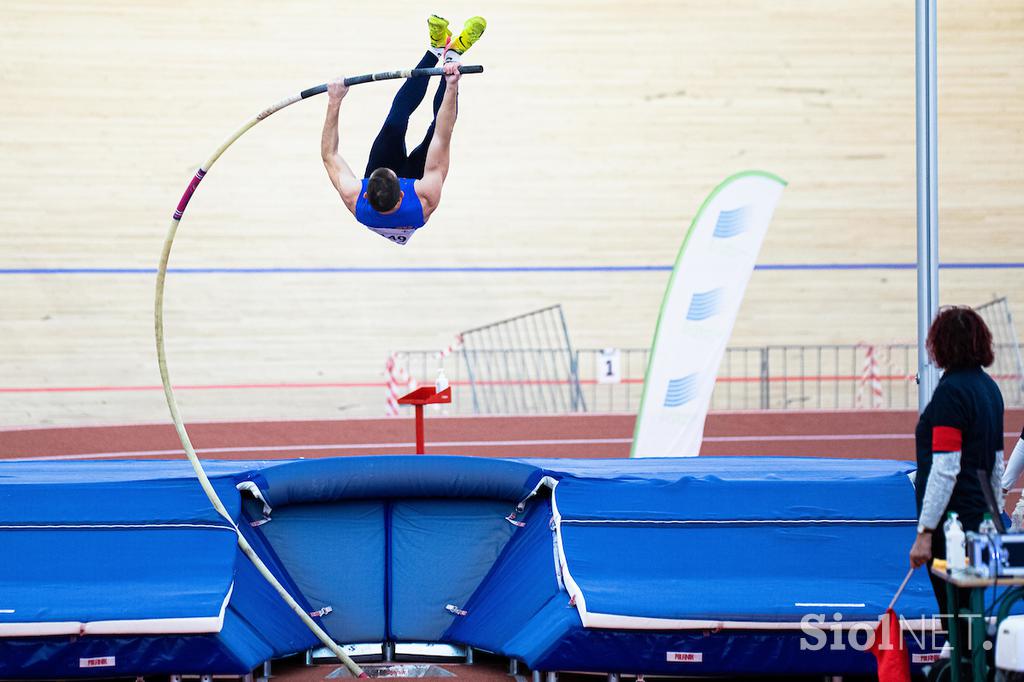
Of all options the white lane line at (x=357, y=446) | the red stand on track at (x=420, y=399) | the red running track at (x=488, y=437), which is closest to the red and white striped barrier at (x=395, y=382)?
the red running track at (x=488, y=437)

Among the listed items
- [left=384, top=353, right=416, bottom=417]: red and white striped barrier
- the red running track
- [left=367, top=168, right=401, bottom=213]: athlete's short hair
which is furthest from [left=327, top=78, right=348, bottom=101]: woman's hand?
[left=384, top=353, right=416, bottom=417]: red and white striped barrier

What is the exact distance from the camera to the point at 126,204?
519 inches

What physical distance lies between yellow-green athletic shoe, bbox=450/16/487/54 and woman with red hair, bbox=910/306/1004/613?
2.48m

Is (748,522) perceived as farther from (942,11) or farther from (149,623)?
(942,11)

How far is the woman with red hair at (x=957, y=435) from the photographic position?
3.54 m

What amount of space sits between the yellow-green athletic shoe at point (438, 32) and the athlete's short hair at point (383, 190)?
26.0 inches

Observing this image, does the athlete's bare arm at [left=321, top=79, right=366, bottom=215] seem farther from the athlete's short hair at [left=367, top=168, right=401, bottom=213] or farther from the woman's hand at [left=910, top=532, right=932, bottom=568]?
the woman's hand at [left=910, top=532, right=932, bottom=568]

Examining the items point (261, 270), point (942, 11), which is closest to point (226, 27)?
point (261, 270)

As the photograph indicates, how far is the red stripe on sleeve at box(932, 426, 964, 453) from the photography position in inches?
139

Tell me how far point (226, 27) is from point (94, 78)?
64.5 inches

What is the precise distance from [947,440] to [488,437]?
27.7 feet

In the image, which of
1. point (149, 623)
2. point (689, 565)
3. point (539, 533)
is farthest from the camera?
point (539, 533)

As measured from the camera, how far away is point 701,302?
779 centimetres

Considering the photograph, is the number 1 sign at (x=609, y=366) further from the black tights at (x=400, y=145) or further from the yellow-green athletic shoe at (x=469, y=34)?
the yellow-green athletic shoe at (x=469, y=34)
